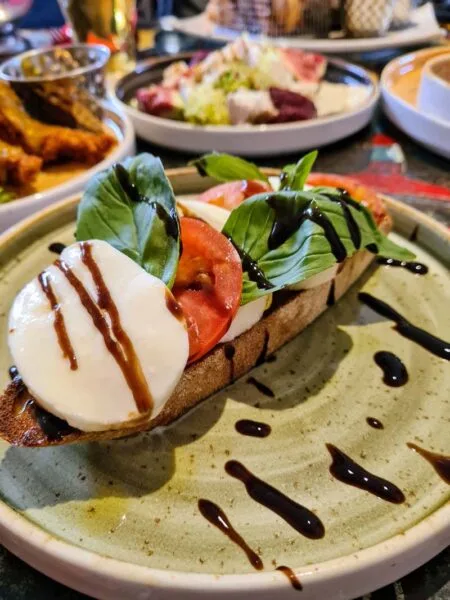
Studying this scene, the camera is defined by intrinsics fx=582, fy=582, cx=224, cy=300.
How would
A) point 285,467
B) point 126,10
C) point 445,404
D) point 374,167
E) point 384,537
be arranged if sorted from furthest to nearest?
point 126,10 → point 374,167 → point 445,404 → point 285,467 → point 384,537

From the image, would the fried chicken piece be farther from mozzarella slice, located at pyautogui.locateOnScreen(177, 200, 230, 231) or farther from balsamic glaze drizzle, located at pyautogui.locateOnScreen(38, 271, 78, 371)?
balsamic glaze drizzle, located at pyautogui.locateOnScreen(38, 271, 78, 371)

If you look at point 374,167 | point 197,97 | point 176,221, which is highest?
point 176,221

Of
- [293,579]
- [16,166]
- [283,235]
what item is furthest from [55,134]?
[293,579]

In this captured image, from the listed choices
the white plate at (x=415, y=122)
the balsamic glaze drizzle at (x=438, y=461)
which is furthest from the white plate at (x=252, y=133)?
the balsamic glaze drizzle at (x=438, y=461)

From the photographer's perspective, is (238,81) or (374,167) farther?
(238,81)

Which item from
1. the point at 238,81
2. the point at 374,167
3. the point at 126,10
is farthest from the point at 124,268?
the point at 126,10

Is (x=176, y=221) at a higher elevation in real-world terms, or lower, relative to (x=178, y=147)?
higher

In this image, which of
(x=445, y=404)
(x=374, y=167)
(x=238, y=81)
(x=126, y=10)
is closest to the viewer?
(x=445, y=404)

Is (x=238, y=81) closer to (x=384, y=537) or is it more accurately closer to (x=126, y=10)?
(x=126, y=10)
